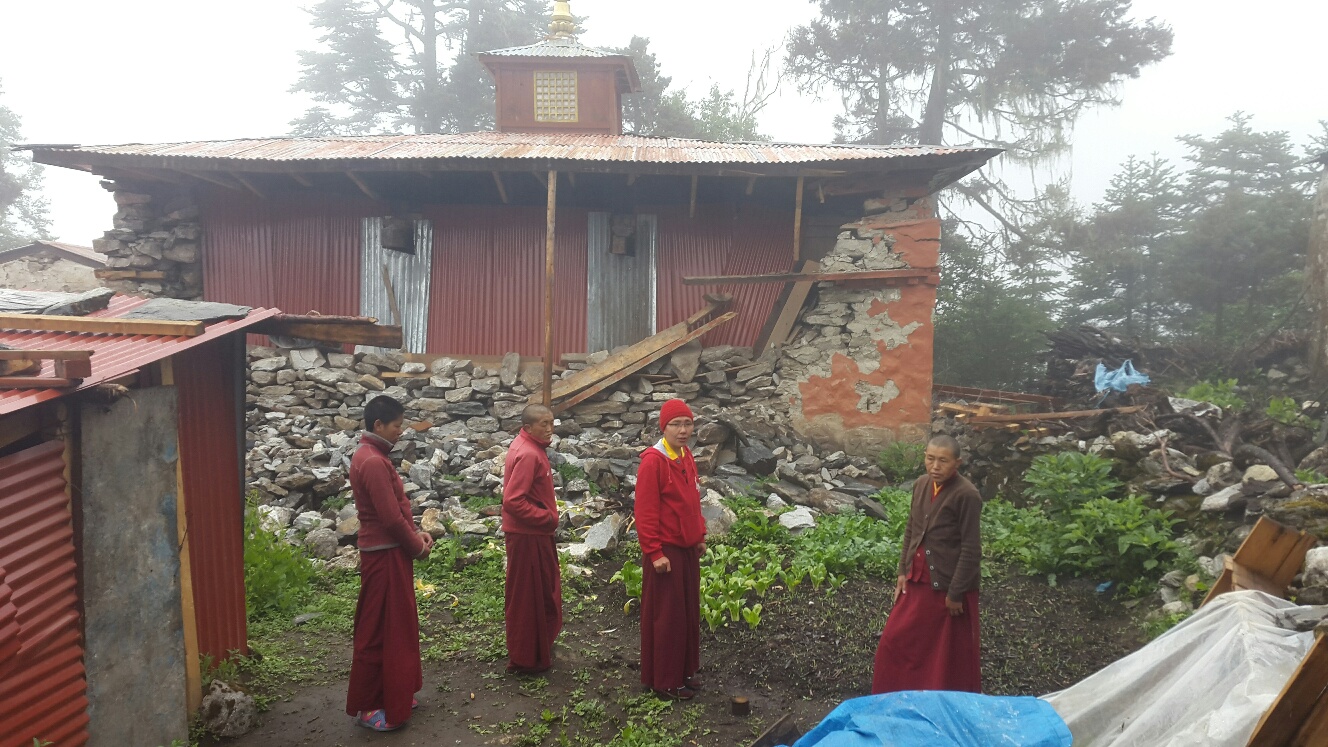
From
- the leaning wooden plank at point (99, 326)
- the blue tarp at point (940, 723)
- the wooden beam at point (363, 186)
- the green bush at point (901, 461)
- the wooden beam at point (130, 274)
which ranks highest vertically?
the wooden beam at point (363, 186)

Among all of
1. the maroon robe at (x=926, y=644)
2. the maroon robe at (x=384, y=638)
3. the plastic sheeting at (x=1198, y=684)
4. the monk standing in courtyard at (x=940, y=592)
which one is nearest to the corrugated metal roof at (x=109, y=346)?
the maroon robe at (x=384, y=638)

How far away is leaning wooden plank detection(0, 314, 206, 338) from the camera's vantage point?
11.7ft

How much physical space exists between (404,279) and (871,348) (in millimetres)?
6432

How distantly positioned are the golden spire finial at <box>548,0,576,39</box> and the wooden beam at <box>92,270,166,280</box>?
7.99m

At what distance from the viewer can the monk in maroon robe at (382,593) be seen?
3.96m

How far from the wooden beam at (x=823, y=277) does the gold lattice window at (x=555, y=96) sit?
16.7 ft

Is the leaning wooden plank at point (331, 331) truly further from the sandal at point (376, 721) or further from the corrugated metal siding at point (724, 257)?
the corrugated metal siding at point (724, 257)

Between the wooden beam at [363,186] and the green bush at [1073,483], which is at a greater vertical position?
the wooden beam at [363,186]

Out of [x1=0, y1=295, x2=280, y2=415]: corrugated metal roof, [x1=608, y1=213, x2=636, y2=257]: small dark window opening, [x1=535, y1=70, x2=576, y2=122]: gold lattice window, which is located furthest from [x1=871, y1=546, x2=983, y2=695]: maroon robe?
[x1=535, y1=70, x2=576, y2=122]: gold lattice window

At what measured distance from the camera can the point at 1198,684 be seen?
2865mm

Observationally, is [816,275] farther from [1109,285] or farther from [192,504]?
[1109,285]

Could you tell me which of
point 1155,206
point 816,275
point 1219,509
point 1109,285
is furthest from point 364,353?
point 1155,206

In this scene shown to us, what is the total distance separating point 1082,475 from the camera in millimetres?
6547

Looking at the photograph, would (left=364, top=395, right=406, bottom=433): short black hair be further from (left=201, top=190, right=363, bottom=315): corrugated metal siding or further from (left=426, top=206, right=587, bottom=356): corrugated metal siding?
(left=201, top=190, right=363, bottom=315): corrugated metal siding
